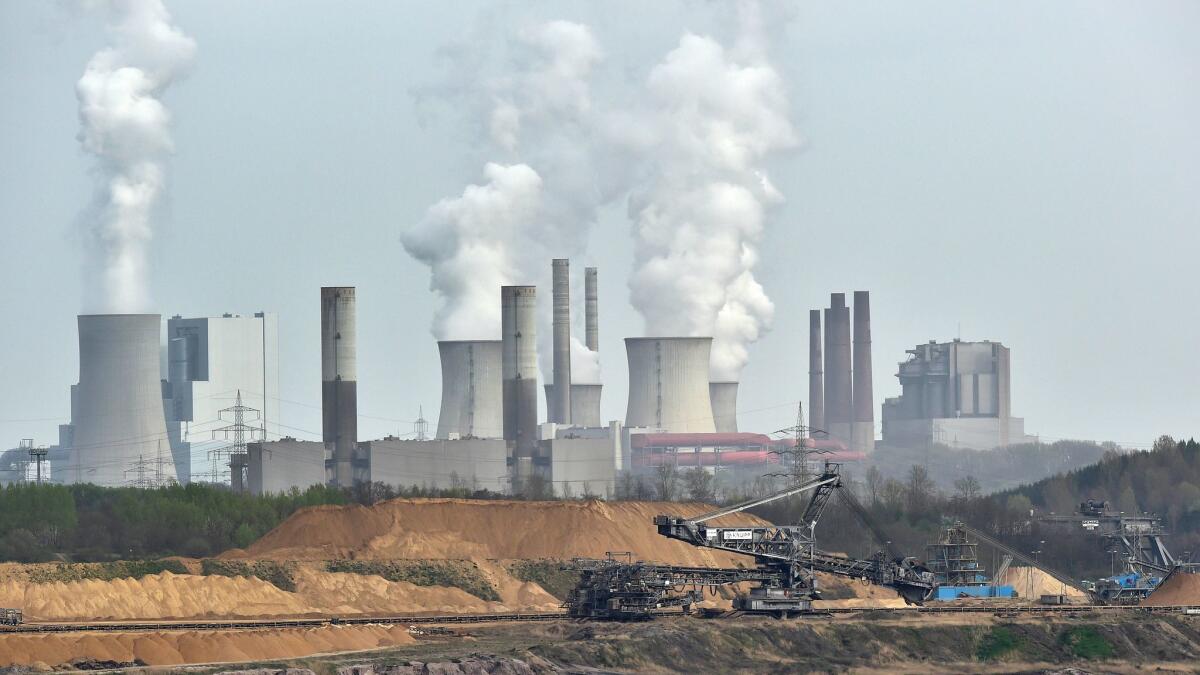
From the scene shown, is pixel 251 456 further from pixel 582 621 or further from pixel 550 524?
pixel 582 621

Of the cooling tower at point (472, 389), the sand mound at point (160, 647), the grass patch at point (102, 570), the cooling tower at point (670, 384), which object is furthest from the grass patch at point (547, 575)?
the cooling tower at point (670, 384)

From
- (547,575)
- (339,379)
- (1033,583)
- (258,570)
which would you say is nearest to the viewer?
(258,570)

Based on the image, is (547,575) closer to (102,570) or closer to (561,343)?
(102,570)

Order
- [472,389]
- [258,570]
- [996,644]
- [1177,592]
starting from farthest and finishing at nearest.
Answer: [472,389] < [1177,592] < [258,570] < [996,644]

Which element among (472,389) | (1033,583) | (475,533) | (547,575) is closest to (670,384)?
(472,389)

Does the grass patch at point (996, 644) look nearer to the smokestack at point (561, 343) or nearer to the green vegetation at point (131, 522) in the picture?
the green vegetation at point (131, 522)

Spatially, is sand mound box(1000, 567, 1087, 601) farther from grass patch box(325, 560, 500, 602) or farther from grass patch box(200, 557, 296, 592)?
grass patch box(200, 557, 296, 592)

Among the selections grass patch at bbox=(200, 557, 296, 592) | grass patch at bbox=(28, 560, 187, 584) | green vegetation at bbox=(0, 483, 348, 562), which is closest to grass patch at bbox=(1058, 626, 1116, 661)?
grass patch at bbox=(200, 557, 296, 592)
